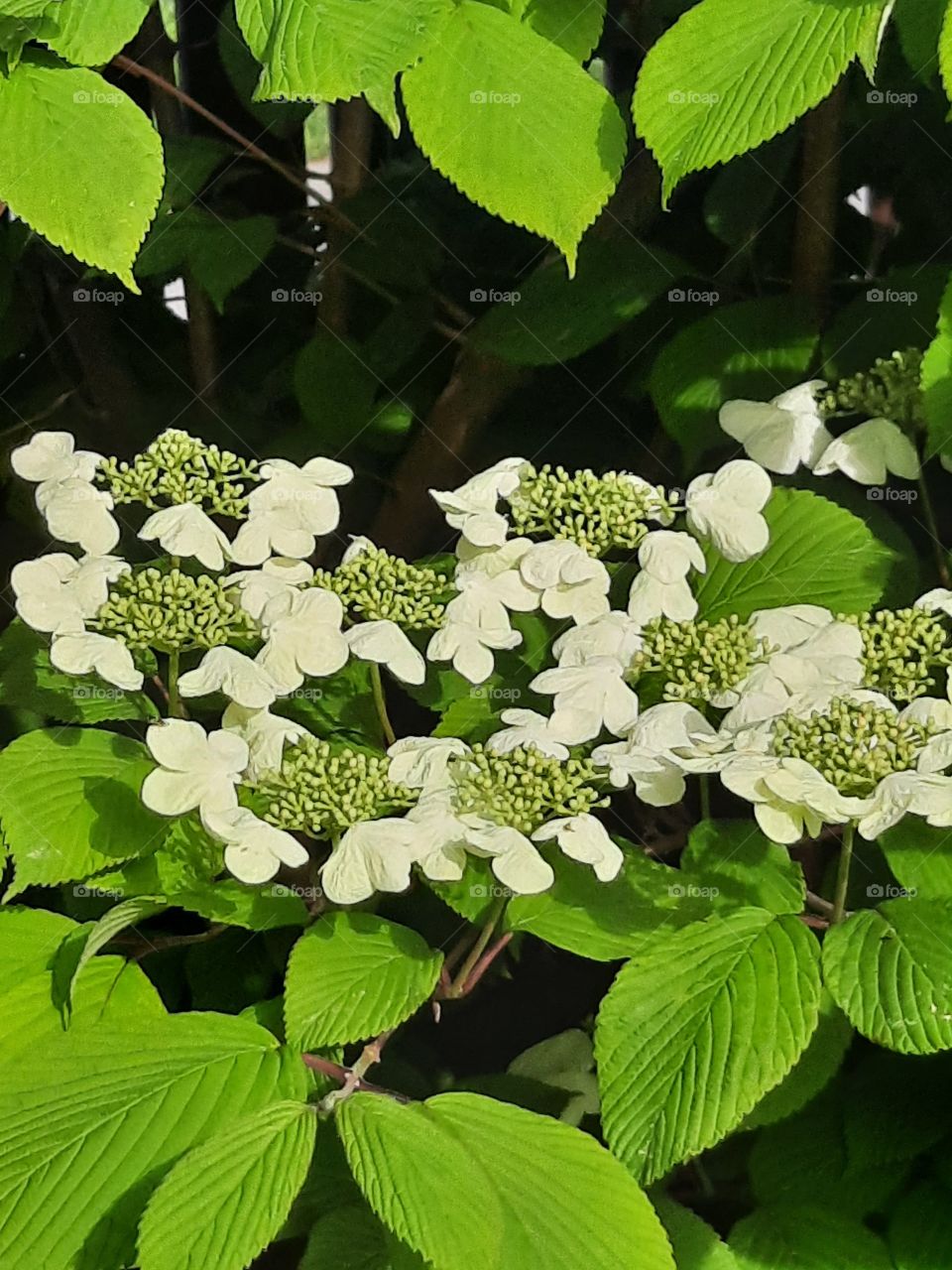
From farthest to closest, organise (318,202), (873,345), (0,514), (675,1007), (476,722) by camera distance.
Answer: (0,514)
(318,202)
(873,345)
(476,722)
(675,1007)

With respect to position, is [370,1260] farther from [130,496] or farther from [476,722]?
[130,496]

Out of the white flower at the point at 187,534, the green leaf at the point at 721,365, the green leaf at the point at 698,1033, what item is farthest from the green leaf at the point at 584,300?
the green leaf at the point at 698,1033

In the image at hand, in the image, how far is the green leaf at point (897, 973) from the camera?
0.45m

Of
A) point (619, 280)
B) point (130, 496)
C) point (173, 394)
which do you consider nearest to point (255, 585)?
point (130, 496)

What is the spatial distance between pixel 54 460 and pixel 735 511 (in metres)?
0.32

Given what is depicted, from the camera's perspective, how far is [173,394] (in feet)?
3.01

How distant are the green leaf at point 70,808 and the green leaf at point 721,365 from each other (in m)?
0.37

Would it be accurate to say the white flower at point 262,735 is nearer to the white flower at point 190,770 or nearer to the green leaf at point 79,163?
the white flower at point 190,770

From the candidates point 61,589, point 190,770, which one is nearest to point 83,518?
point 61,589

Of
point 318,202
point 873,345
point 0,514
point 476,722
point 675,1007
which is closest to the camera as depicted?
point 675,1007

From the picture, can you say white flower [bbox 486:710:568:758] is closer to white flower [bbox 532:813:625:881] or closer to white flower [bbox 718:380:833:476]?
white flower [bbox 532:813:625:881]

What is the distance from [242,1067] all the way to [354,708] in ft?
0.62

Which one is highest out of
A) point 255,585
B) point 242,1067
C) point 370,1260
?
point 255,585

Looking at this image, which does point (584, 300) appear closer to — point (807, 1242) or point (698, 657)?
point (698, 657)
